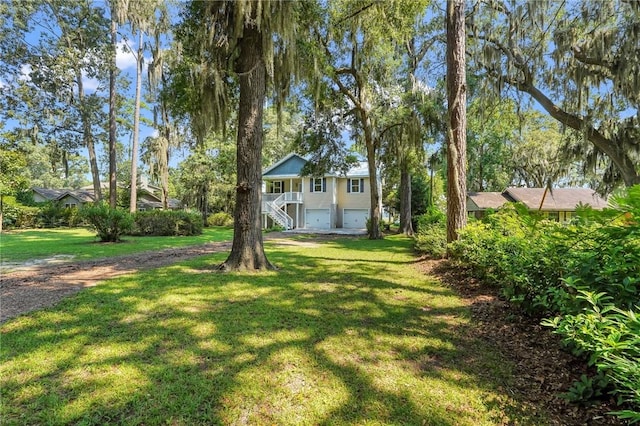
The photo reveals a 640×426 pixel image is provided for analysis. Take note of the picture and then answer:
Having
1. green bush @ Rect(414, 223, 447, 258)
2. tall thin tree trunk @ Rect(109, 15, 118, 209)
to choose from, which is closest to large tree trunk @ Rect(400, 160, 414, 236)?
green bush @ Rect(414, 223, 447, 258)

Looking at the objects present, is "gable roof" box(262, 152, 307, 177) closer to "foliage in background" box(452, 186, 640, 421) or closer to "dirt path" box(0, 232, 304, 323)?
"dirt path" box(0, 232, 304, 323)

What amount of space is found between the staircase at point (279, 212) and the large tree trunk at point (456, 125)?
17872 millimetres

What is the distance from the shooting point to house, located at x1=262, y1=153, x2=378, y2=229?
85.0 feet

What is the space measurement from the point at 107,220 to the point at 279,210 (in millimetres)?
13839

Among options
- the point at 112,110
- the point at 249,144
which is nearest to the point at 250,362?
the point at 249,144

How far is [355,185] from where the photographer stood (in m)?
26.3

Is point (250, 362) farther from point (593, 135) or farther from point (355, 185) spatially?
point (355, 185)

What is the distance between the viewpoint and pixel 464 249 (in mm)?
6578

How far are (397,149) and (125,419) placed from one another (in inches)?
592

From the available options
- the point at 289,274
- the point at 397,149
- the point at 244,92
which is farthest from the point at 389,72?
the point at 289,274

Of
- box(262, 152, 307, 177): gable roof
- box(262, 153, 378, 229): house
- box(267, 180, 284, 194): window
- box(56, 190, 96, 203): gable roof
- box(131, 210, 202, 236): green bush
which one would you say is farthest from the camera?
box(56, 190, 96, 203): gable roof

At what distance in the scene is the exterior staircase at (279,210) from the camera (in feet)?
82.5

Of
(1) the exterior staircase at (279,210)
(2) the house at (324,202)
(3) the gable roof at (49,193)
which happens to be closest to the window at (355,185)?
(2) the house at (324,202)

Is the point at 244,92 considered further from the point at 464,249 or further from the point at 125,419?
the point at 125,419
